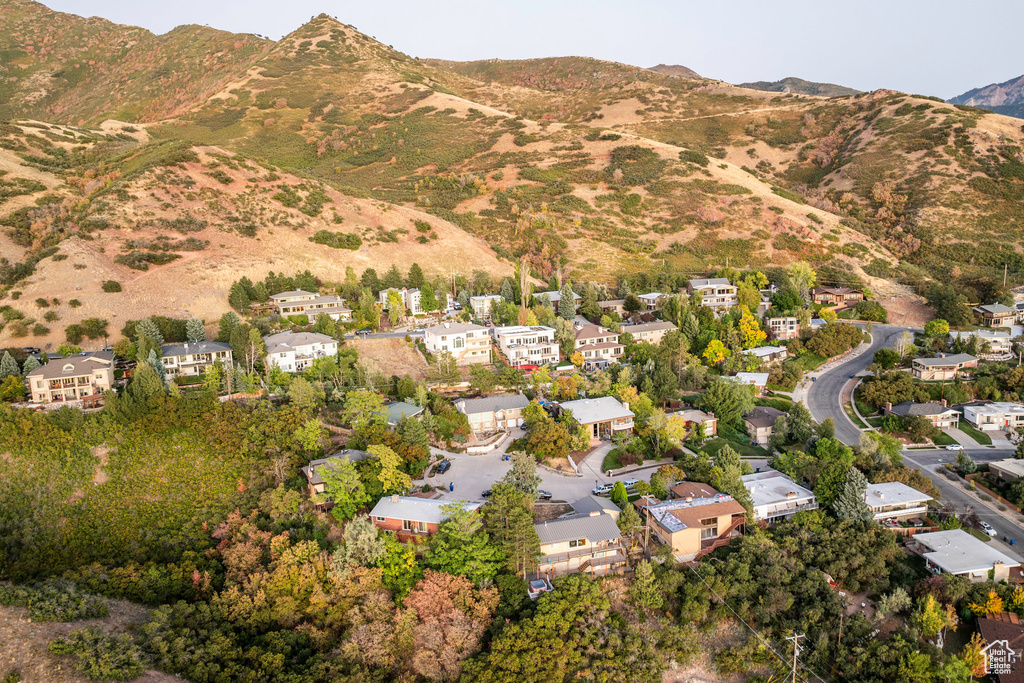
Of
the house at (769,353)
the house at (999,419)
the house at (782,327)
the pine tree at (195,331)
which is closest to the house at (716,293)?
the house at (782,327)

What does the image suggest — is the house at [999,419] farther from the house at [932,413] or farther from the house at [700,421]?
the house at [700,421]

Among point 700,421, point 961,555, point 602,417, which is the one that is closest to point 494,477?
point 602,417

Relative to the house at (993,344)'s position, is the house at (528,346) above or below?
above

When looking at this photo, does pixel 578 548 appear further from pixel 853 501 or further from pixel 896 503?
pixel 896 503

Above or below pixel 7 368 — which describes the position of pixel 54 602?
below

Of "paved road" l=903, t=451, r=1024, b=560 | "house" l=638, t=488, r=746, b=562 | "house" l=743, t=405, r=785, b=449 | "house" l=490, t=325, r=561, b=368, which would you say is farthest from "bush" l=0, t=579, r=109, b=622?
"paved road" l=903, t=451, r=1024, b=560

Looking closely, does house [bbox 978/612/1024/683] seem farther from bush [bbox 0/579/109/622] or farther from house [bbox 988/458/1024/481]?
bush [bbox 0/579/109/622]
